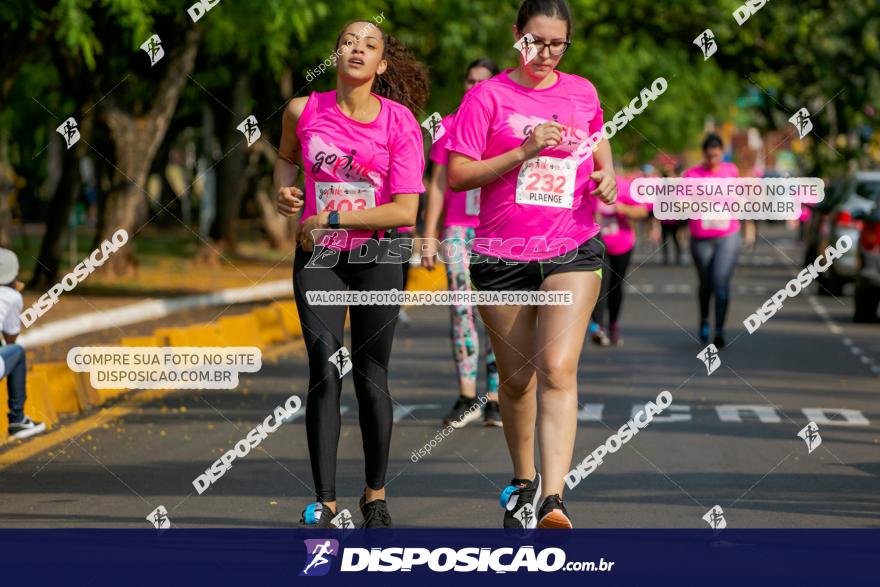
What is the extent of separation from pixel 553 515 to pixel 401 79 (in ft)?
6.68

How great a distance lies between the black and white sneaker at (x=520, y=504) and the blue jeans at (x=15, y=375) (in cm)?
376

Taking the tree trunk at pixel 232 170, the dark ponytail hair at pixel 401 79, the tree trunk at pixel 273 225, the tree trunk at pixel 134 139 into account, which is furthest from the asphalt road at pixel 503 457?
the tree trunk at pixel 273 225

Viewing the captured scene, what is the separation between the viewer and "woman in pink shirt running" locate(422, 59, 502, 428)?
10.6 m

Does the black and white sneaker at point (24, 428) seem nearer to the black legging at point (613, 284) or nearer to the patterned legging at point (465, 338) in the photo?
the patterned legging at point (465, 338)

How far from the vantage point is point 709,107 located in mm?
62281

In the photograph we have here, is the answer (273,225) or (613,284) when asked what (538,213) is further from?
(273,225)

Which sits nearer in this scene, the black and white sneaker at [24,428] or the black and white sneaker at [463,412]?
the black and white sneaker at [24,428]

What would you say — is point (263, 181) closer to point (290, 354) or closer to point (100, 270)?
point (100, 270)

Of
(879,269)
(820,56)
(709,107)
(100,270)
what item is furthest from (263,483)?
(709,107)

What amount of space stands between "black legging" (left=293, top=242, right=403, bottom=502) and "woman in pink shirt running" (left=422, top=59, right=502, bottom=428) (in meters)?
2.72

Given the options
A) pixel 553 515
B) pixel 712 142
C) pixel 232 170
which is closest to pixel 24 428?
pixel 553 515

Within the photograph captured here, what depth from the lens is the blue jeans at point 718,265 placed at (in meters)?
16.7

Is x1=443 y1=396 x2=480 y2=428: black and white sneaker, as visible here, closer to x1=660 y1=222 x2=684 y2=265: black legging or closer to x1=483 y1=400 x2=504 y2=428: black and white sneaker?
x1=483 y1=400 x2=504 y2=428: black and white sneaker

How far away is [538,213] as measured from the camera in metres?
6.93
